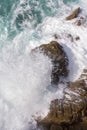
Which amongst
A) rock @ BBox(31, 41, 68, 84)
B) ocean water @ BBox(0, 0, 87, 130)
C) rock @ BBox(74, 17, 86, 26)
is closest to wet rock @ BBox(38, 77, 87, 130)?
ocean water @ BBox(0, 0, 87, 130)

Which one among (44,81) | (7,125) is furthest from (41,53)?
(7,125)

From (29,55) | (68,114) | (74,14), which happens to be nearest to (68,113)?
(68,114)

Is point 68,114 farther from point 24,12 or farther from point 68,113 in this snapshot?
point 24,12

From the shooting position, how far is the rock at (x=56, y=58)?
15086mm

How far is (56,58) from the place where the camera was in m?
15.2

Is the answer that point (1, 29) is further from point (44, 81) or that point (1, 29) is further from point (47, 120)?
point (47, 120)

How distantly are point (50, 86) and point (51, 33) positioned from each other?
13.5 ft

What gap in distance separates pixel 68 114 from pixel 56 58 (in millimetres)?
3217

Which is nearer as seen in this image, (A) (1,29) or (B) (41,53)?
(B) (41,53)

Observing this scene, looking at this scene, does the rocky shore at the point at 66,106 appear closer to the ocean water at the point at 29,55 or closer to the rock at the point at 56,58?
the rock at the point at 56,58

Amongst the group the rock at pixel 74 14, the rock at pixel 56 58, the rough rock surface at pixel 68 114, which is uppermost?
the rock at pixel 74 14

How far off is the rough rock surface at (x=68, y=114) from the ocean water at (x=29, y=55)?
0.51 m

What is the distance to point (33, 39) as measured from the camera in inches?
690

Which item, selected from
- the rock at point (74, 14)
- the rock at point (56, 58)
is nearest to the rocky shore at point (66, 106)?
the rock at point (56, 58)
